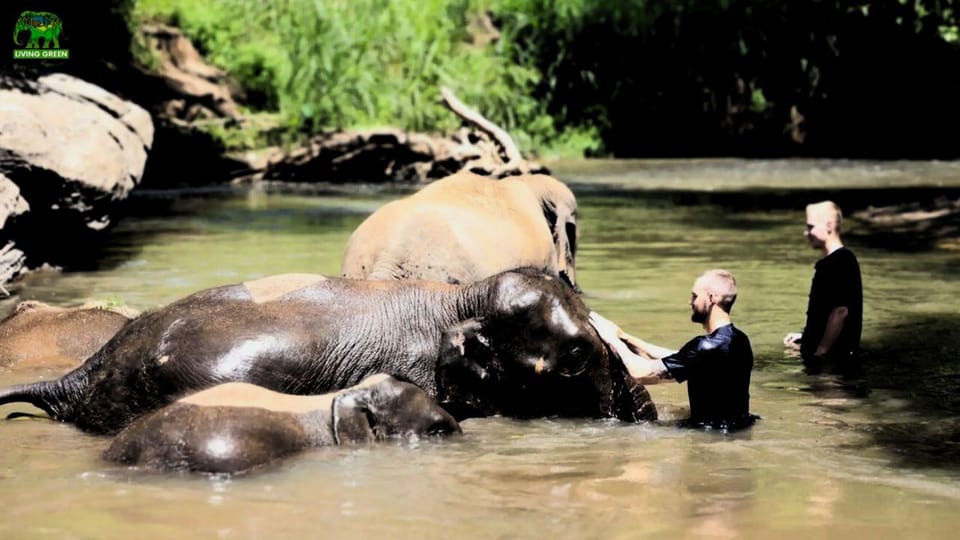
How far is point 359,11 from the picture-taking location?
28906 millimetres

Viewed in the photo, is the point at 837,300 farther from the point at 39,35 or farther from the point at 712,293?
the point at 39,35

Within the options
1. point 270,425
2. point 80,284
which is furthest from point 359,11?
point 270,425

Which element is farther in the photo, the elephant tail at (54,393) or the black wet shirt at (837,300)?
the black wet shirt at (837,300)

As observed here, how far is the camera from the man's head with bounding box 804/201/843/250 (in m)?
9.29

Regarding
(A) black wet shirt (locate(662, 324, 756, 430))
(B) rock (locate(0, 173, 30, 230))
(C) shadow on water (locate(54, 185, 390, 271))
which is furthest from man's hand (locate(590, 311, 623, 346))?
(C) shadow on water (locate(54, 185, 390, 271))

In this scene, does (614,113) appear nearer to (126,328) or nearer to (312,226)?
(312,226)

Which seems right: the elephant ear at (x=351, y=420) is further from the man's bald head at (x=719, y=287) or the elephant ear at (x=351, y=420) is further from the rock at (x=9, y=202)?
the rock at (x=9, y=202)

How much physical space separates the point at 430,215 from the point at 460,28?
77.2 feet

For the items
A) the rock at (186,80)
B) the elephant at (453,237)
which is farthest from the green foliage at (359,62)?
the elephant at (453,237)

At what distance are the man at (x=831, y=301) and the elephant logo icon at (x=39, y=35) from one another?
33.9ft

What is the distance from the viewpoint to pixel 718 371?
7273 mm

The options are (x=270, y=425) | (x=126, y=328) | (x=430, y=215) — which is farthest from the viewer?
(x=430, y=215)

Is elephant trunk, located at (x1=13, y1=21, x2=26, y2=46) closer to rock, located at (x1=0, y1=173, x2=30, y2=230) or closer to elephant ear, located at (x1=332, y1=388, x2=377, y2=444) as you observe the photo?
rock, located at (x1=0, y1=173, x2=30, y2=230)

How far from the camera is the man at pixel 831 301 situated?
9156mm
